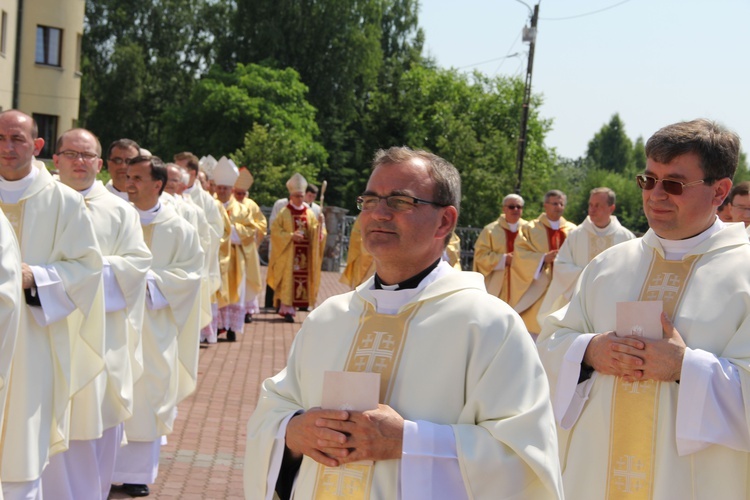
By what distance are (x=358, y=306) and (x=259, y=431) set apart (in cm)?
48

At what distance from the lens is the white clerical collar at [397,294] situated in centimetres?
324

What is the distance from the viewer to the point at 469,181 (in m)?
44.9

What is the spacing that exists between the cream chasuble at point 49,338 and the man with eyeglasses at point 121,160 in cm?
163

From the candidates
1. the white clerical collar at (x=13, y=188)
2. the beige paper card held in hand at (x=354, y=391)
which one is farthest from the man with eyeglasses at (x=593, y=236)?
the beige paper card held in hand at (x=354, y=391)

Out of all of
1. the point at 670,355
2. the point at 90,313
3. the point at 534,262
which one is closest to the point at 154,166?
the point at 90,313

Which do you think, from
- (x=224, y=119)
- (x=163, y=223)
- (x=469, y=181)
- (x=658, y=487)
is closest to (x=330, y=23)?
(x=224, y=119)

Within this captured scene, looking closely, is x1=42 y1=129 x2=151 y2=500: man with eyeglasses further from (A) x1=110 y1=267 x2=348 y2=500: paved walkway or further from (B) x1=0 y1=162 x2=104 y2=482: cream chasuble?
(A) x1=110 y1=267 x2=348 y2=500: paved walkway

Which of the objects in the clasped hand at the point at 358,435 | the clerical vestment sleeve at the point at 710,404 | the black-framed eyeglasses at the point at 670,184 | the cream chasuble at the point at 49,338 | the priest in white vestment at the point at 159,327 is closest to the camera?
the clasped hand at the point at 358,435

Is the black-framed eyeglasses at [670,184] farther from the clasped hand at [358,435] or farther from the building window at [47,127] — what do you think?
the building window at [47,127]

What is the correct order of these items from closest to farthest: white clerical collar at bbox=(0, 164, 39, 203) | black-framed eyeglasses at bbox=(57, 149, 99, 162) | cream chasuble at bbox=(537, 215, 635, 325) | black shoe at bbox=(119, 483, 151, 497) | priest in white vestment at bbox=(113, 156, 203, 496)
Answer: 1. white clerical collar at bbox=(0, 164, 39, 203)
2. black-framed eyeglasses at bbox=(57, 149, 99, 162)
3. black shoe at bbox=(119, 483, 151, 497)
4. priest in white vestment at bbox=(113, 156, 203, 496)
5. cream chasuble at bbox=(537, 215, 635, 325)

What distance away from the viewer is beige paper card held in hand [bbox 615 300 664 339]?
3906mm

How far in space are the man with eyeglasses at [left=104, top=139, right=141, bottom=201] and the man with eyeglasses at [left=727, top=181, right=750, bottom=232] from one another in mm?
3850

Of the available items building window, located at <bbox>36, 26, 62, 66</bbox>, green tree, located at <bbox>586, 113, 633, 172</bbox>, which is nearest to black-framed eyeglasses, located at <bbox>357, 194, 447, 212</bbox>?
building window, located at <bbox>36, 26, 62, 66</bbox>

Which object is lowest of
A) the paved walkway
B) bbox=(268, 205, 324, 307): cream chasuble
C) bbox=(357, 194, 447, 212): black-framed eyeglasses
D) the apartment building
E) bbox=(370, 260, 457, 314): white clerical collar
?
the paved walkway
